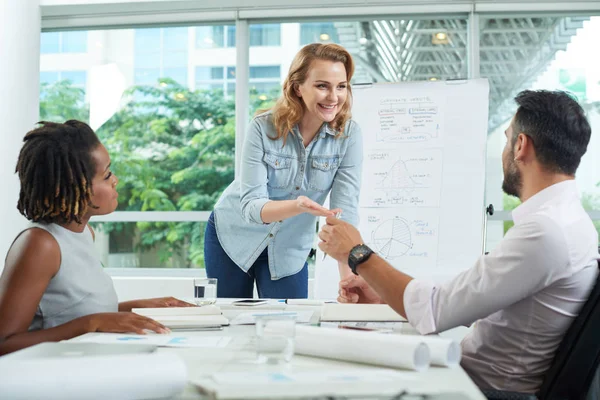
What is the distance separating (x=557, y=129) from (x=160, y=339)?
1024 mm

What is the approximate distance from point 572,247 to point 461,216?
8.86 feet

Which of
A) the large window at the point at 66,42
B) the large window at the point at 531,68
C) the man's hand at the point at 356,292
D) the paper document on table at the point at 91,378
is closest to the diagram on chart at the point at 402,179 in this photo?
the large window at the point at 531,68

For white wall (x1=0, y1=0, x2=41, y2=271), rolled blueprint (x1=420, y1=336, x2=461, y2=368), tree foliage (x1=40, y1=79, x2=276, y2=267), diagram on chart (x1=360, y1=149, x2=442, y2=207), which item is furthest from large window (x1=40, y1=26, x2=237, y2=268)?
rolled blueprint (x1=420, y1=336, x2=461, y2=368)

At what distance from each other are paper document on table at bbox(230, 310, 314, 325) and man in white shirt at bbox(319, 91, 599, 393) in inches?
9.4

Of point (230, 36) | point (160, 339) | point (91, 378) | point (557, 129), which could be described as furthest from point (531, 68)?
point (91, 378)

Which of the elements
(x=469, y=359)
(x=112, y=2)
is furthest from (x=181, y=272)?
(x=469, y=359)

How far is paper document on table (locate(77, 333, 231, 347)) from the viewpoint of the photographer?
1.34 meters

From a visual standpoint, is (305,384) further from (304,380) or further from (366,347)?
(366,347)

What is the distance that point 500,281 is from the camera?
142cm

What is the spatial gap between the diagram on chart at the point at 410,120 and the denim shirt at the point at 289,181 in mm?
1491

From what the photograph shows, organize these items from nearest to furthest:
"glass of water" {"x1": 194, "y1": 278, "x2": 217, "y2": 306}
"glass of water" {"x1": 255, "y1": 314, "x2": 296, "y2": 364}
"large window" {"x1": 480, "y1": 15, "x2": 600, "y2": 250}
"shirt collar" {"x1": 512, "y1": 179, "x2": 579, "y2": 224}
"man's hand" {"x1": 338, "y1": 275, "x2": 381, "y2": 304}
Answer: "glass of water" {"x1": 255, "y1": 314, "x2": 296, "y2": 364}
"shirt collar" {"x1": 512, "y1": 179, "x2": 579, "y2": 224}
"man's hand" {"x1": 338, "y1": 275, "x2": 381, "y2": 304}
"glass of water" {"x1": 194, "y1": 278, "x2": 217, "y2": 306}
"large window" {"x1": 480, "y1": 15, "x2": 600, "y2": 250}

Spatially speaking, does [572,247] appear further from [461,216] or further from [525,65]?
[525,65]

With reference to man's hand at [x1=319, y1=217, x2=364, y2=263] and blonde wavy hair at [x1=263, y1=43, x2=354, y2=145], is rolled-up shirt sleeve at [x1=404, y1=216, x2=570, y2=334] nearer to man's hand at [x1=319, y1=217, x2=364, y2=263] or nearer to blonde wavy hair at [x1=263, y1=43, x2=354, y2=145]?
man's hand at [x1=319, y1=217, x2=364, y2=263]

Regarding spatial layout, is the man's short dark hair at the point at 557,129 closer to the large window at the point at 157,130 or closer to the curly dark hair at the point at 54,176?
the curly dark hair at the point at 54,176
